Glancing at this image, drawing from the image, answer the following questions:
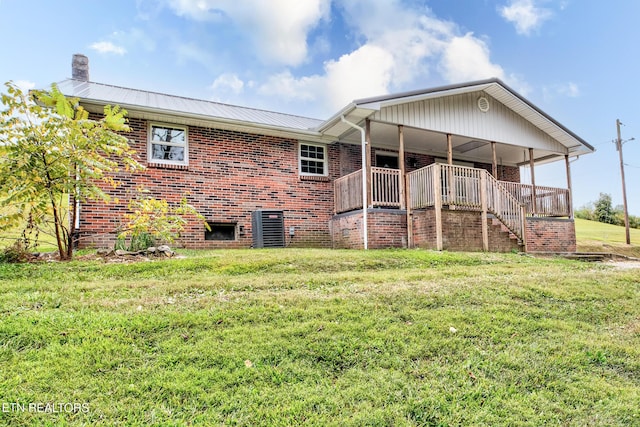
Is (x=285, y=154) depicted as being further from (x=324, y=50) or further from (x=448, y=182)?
(x=324, y=50)

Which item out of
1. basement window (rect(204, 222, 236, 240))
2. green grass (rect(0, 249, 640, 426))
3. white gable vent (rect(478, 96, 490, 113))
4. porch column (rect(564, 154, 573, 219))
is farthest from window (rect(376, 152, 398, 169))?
green grass (rect(0, 249, 640, 426))

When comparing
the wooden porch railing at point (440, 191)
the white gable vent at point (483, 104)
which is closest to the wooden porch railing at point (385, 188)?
the wooden porch railing at point (440, 191)

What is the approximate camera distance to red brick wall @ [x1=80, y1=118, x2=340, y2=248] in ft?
31.9

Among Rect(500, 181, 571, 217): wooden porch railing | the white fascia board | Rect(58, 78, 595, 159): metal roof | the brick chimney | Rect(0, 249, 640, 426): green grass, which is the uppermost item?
the brick chimney

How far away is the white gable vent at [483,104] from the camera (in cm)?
Answer: 1283

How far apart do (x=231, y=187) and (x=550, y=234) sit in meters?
10.3

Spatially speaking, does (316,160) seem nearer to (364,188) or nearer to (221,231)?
(364,188)

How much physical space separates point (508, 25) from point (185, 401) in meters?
15.0

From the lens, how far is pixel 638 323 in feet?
14.6

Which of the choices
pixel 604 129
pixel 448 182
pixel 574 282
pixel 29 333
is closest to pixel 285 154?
pixel 448 182

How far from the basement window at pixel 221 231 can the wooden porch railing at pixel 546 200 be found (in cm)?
897

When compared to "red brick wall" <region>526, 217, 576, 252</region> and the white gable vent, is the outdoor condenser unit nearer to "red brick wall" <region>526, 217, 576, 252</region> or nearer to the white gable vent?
the white gable vent

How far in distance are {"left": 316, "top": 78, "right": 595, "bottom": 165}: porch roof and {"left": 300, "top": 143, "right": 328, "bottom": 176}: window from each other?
2.26 feet

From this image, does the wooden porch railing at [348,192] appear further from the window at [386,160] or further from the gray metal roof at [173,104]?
the window at [386,160]
